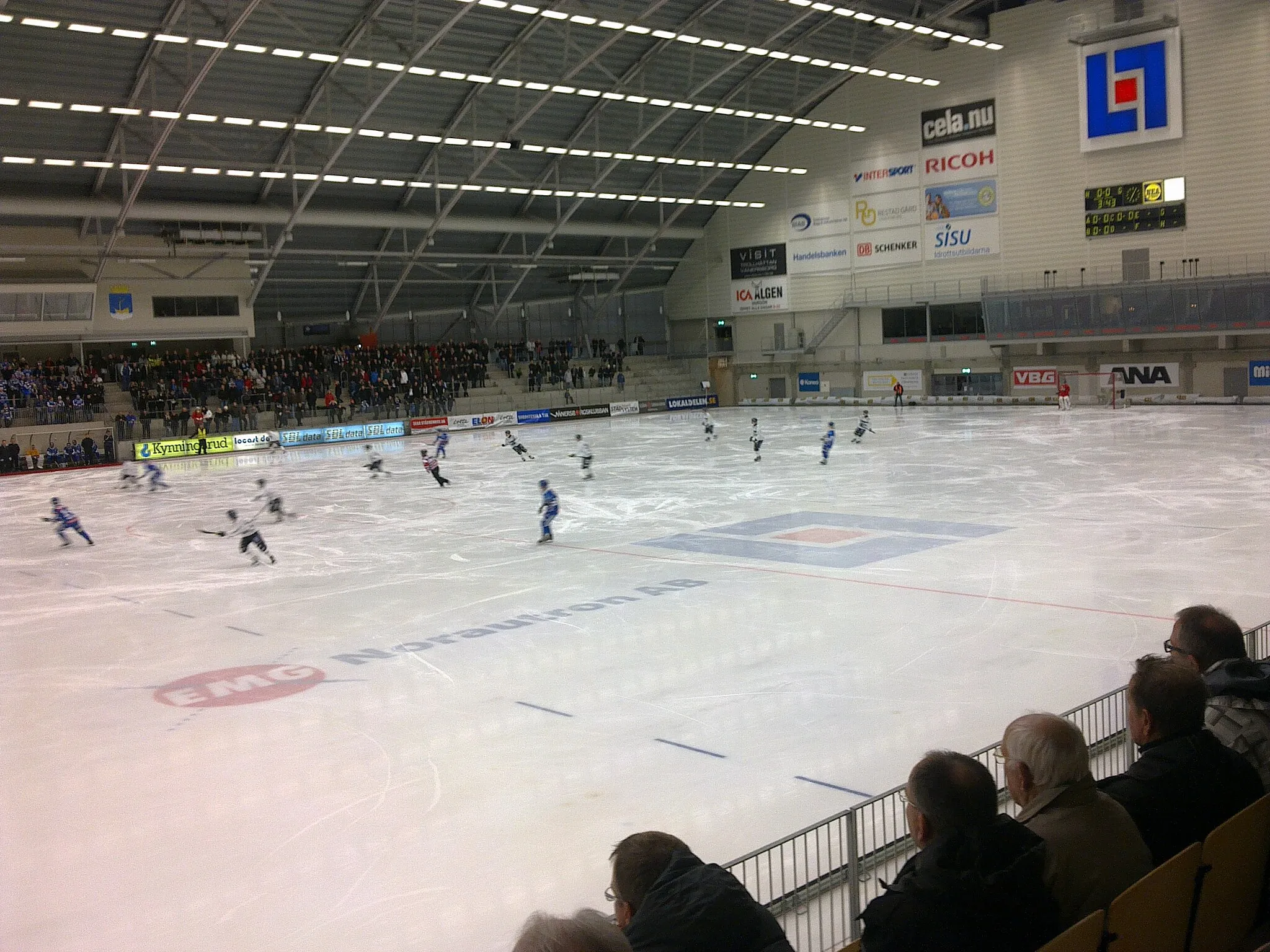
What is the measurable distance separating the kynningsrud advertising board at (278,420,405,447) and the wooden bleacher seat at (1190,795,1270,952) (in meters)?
43.5

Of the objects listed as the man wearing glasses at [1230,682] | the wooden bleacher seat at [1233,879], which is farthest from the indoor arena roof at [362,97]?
the wooden bleacher seat at [1233,879]

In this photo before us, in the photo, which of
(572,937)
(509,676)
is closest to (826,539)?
(509,676)

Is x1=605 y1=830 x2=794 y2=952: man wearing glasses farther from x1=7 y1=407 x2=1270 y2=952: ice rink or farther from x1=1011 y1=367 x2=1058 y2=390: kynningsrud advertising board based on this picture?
x1=1011 y1=367 x2=1058 y2=390: kynningsrud advertising board

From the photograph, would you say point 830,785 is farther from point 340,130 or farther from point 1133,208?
point 1133,208

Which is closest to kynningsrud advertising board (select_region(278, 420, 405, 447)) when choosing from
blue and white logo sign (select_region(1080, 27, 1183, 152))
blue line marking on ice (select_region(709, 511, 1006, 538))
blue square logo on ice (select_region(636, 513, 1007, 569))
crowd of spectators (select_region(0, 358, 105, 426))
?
crowd of spectators (select_region(0, 358, 105, 426))

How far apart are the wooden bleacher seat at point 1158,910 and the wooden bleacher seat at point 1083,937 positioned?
0.25 ft

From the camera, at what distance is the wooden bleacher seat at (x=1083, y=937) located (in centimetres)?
313

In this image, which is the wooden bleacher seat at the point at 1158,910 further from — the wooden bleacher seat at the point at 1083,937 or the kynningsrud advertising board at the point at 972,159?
the kynningsrud advertising board at the point at 972,159

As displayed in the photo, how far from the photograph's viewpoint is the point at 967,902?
10.3 feet

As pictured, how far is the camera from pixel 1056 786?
143 inches

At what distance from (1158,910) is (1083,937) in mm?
466

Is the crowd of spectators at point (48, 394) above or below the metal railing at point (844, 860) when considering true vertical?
above

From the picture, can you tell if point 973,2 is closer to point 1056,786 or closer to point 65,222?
point 65,222

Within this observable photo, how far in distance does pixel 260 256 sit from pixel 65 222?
7159 mm
